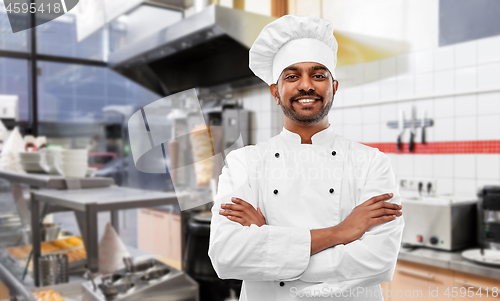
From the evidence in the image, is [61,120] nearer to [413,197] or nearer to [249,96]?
[249,96]

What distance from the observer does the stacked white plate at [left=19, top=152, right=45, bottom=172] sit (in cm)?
167

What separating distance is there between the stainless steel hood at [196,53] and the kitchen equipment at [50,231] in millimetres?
1377

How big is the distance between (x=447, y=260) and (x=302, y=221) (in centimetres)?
114

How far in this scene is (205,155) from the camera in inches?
42.1

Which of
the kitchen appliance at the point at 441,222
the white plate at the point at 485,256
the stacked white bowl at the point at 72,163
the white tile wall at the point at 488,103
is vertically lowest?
the white plate at the point at 485,256

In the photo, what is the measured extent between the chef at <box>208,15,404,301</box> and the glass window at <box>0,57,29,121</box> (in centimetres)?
211

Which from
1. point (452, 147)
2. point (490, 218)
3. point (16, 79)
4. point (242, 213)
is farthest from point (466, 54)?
point (16, 79)

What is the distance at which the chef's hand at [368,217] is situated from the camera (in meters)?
0.74

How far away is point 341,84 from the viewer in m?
2.39

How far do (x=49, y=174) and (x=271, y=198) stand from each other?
1171 millimetres

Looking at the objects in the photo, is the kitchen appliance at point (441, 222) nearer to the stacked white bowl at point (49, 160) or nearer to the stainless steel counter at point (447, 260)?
the stainless steel counter at point (447, 260)

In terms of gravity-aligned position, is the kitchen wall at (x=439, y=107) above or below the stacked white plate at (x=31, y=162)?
above

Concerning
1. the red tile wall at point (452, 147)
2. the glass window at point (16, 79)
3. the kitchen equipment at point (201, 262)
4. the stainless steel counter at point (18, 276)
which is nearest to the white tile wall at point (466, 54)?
the red tile wall at point (452, 147)

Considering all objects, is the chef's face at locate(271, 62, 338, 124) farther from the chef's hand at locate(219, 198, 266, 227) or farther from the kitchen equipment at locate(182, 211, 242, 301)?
the kitchen equipment at locate(182, 211, 242, 301)
